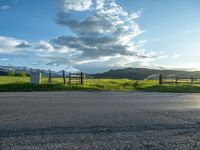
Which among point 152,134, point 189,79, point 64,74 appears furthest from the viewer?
point 189,79

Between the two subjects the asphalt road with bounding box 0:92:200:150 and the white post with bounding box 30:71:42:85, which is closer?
the asphalt road with bounding box 0:92:200:150

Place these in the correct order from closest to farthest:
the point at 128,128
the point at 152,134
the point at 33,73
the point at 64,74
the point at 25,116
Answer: the point at 152,134, the point at 128,128, the point at 25,116, the point at 33,73, the point at 64,74

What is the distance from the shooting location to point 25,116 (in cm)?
989

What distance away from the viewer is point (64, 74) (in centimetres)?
3656

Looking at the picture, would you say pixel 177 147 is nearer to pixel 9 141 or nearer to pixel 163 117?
pixel 9 141

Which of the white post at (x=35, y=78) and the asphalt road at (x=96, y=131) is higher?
the white post at (x=35, y=78)

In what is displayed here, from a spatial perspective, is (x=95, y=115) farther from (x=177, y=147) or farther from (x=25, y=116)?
(x=177, y=147)

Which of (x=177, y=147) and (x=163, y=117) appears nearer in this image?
(x=177, y=147)

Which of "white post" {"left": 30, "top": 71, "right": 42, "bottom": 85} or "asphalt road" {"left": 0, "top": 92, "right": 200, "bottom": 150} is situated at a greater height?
"white post" {"left": 30, "top": 71, "right": 42, "bottom": 85}

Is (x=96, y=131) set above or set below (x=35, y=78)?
below

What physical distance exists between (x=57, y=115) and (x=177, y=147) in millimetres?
4787

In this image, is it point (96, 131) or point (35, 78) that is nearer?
point (96, 131)

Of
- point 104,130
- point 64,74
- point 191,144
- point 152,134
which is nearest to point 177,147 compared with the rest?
point 191,144

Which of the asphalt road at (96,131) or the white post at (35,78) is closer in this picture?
the asphalt road at (96,131)
